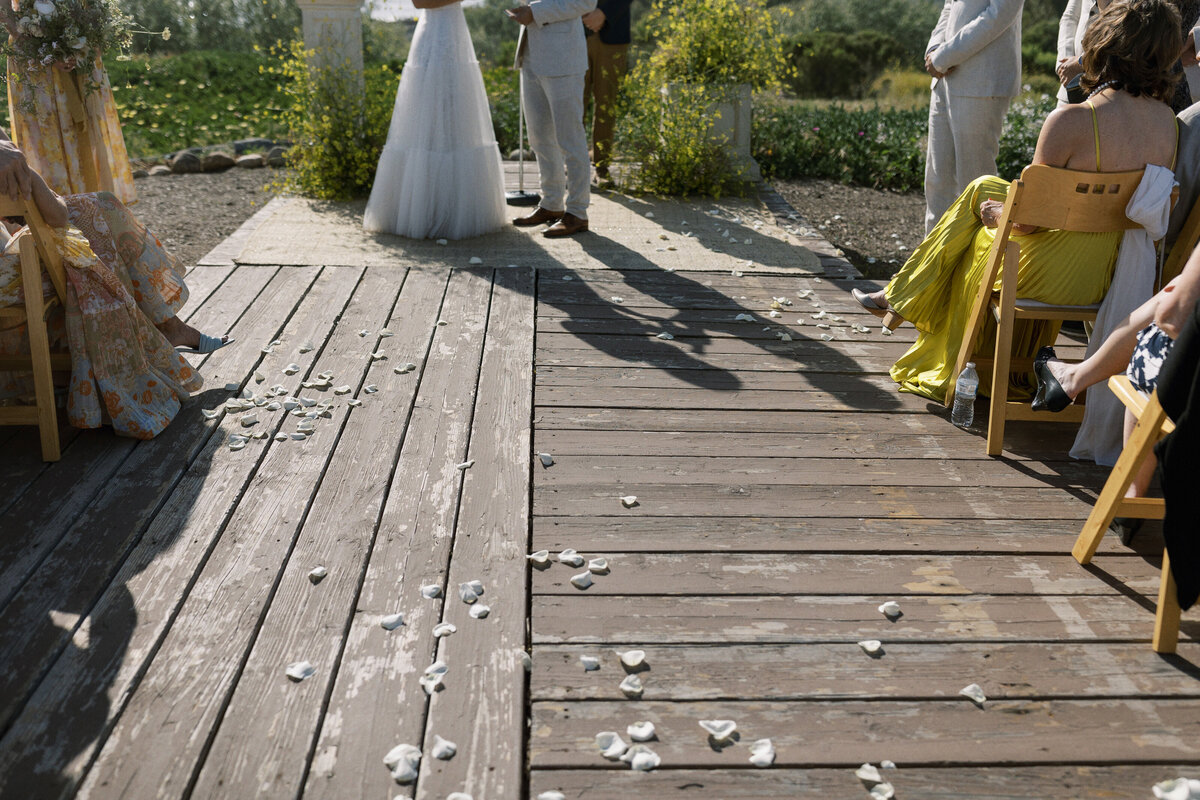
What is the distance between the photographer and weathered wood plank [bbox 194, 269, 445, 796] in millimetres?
1789

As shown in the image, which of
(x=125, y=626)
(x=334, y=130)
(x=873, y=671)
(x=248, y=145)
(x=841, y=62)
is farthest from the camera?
(x=841, y=62)

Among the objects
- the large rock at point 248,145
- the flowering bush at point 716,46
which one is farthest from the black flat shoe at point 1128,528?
the large rock at point 248,145

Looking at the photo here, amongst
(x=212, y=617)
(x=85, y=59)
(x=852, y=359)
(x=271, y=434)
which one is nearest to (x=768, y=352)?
(x=852, y=359)

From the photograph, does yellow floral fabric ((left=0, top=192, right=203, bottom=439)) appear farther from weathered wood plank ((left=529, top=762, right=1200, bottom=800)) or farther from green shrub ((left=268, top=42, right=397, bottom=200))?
green shrub ((left=268, top=42, right=397, bottom=200))

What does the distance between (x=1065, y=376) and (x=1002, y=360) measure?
201 mm

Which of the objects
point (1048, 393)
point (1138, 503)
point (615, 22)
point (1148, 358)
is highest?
point (615, 22)

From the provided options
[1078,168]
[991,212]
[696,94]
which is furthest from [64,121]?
[1078,168]

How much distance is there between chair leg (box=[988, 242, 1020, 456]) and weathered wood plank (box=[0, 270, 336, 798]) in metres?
2.27

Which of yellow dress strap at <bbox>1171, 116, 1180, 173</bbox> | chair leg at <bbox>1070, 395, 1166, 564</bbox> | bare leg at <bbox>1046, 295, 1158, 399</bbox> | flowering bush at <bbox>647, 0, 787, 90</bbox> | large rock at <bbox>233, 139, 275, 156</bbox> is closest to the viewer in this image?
chair leg at <bbox>1070, 395, 1166, 564</bbox>

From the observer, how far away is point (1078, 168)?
2.99 metres

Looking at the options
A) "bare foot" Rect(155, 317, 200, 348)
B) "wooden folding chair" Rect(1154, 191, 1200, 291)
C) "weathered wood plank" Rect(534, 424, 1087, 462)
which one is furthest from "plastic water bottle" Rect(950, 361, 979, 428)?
"bare foot" Rect(155, 317, 200, 348)

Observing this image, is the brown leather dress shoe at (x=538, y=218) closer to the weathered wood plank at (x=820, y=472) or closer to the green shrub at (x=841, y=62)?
the weathered wood plank at (x=820, y=472)

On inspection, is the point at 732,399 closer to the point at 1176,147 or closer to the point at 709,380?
the point at 709,380

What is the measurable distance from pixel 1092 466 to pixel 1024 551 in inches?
27.0
